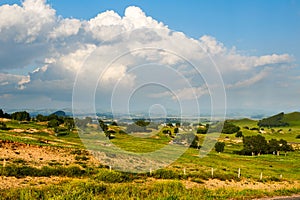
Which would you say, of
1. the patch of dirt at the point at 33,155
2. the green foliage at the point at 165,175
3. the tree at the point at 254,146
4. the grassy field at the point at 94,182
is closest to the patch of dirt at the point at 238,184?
the grassy field at the point at 94,182

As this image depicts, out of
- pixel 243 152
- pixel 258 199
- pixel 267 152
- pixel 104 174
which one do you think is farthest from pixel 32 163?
pixel 267 152

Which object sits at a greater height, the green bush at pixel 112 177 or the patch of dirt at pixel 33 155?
the patch of dirt at pixel 33 155

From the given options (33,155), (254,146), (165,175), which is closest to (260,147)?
(254,146)

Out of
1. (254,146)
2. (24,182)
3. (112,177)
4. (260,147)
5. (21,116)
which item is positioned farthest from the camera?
(21,116)

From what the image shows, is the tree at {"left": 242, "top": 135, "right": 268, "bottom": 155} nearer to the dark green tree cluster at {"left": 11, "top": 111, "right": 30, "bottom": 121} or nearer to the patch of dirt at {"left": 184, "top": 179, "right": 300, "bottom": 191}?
the patch of dirt at {"left": 184, "top": 179, "right": 300, "bottom": 191}

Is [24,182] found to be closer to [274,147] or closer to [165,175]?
[165,175]

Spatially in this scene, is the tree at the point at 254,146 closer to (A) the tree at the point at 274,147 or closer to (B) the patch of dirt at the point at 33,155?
(A) the tree at the point at 274,147

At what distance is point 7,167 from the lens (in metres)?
36.1

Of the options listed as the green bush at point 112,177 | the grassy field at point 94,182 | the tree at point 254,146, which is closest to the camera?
the grassy field at point 94,182

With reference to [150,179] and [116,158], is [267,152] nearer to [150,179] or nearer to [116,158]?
[116,158]

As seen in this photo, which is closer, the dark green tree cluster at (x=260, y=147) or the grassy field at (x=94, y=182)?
the grassy field at (x=94, y=182)

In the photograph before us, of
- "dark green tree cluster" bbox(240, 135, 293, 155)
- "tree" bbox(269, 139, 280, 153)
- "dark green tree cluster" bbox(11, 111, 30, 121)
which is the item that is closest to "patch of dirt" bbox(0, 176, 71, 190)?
"dark green tree cluster" bbox(240, 135, 293, 155)

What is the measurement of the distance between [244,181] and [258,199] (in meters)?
17.7

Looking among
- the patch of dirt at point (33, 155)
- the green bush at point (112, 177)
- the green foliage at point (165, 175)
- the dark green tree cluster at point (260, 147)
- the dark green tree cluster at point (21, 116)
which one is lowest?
the dark green tree cluster at point (260, 147)
